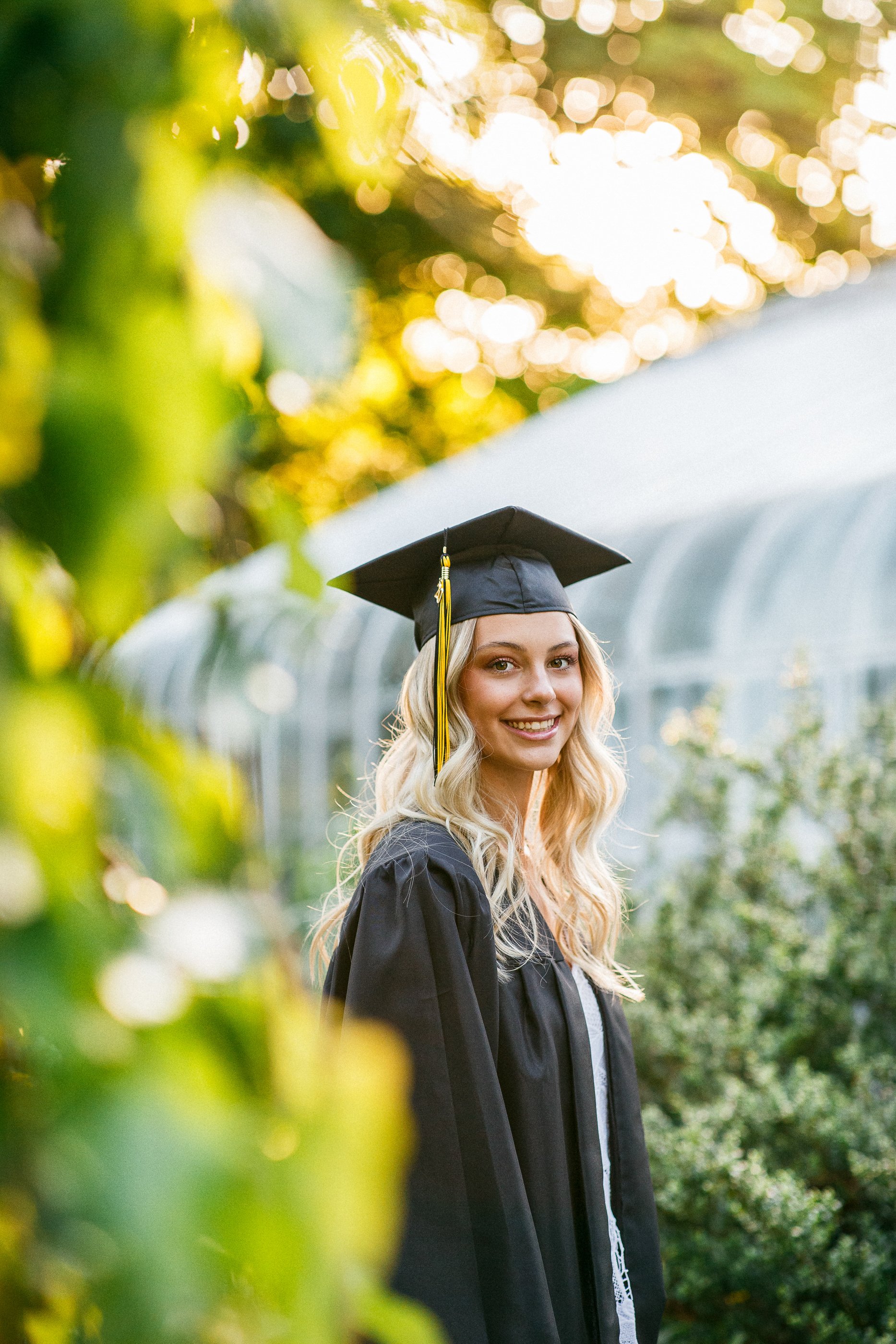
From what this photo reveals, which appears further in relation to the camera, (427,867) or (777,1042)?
(777,1042)

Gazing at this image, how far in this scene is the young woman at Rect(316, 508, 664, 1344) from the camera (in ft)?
6.88

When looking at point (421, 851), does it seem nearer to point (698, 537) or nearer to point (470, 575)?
point (470, 575)

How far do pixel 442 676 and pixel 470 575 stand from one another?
0.29 meters

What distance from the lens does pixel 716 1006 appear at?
4770 mm

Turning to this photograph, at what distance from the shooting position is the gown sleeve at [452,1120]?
2.05 metres

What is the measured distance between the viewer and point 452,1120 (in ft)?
6.87

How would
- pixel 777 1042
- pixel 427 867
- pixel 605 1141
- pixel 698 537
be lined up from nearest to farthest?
pixel 427 867 < pixel 605 1141 < pixel 777 1042 < pixel 698 537

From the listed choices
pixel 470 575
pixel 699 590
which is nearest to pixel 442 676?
pixel 470 575

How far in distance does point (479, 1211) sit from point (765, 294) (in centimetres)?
1519

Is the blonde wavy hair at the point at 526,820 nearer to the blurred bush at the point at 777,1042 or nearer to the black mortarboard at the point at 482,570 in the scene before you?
the black mortarboard at the point at 482,570

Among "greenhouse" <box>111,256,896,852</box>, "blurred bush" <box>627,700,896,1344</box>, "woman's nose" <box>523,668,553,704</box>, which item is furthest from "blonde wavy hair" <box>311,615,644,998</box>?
"blurred bush" <box>627,700,896,1344</box>

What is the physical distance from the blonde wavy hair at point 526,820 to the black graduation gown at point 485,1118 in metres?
0.09

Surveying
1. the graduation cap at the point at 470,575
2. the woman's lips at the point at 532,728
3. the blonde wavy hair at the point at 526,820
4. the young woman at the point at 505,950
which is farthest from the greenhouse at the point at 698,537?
the woman's lips at the point at 532,728

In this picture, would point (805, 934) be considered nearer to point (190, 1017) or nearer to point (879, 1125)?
point (879, 1125)
